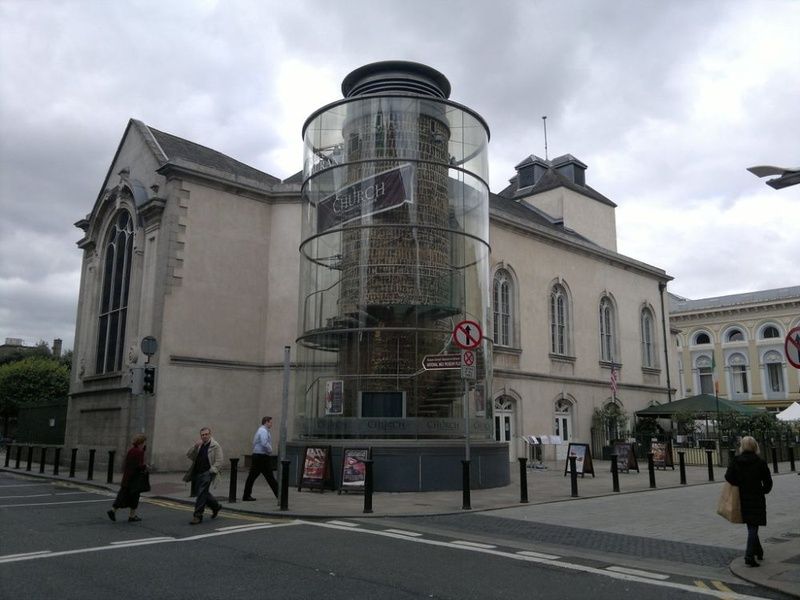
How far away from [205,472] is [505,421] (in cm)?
1855

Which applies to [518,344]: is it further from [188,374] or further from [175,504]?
[175,504]

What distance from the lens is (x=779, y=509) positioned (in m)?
12.4

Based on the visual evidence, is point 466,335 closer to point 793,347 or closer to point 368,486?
point 368,486

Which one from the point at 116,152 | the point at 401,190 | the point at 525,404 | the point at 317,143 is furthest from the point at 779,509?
the point at 116,152

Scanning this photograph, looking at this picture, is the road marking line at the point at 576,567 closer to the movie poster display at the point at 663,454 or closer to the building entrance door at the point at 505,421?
the movie poster display at the point at 663,454

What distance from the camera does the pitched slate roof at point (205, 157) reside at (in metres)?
24.4

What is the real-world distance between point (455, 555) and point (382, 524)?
2.75 m

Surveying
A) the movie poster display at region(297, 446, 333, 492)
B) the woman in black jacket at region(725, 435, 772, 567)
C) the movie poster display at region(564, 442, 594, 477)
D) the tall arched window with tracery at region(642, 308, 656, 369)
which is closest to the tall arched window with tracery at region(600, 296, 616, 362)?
the tall arched window with tracery at region(642, 308, 656, 369)

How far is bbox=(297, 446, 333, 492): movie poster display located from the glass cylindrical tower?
0.68m

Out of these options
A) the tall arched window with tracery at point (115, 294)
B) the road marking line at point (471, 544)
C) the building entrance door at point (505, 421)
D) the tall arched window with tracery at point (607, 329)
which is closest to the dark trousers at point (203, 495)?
the road marking line at point (471, 544)

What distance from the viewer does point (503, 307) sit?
28375 mm

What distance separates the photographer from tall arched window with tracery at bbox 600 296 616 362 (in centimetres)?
3353

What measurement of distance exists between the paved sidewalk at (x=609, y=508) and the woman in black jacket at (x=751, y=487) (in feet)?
0.72

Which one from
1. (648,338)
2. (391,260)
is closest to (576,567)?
(391,260)
